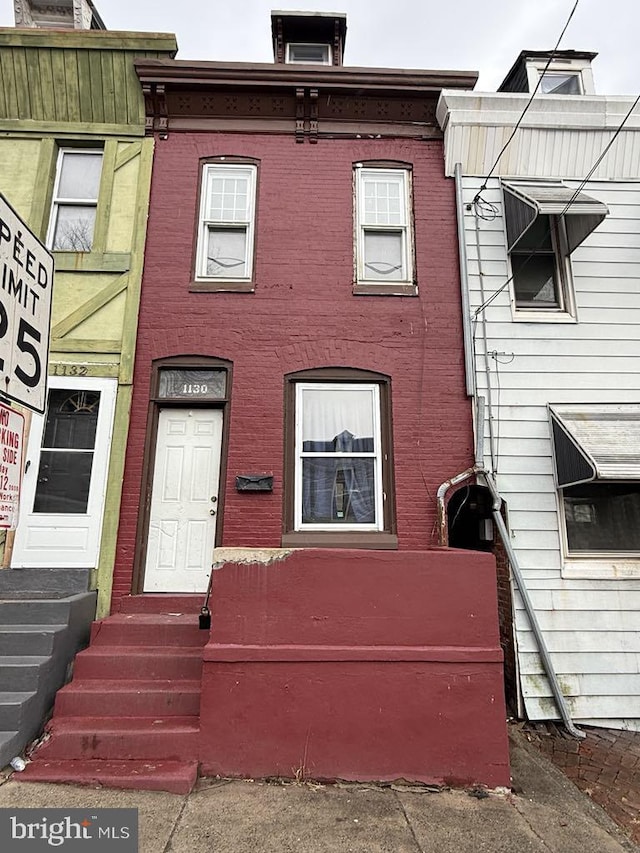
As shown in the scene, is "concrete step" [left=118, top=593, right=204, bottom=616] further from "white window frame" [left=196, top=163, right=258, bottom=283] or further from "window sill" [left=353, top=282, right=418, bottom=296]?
"window sill" [left=353, top=282, right=418, bottom=296]

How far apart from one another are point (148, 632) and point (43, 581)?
1.36m

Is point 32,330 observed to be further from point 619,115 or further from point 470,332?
point 619,115

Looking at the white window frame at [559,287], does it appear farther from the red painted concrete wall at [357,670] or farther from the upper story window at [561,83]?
the red painted concrete wall at [357,670]

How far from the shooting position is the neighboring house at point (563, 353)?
223 inches

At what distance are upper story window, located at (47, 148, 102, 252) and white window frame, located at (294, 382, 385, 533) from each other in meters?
3.57

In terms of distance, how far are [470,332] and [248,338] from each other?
9.35ft

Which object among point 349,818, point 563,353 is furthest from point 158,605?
point 563,353

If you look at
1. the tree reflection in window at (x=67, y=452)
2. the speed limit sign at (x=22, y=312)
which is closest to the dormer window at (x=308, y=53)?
the tree reflection in window at (x=67, y=452)

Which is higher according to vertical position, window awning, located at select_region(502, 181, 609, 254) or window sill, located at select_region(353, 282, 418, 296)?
window awning, located at select_region(502, 181, 609, 254)

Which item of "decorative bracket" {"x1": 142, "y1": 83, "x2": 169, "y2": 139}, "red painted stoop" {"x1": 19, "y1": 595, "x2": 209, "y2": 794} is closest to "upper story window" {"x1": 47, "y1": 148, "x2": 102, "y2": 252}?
"decorative bracket" {"x1": 142, "y1": 83, "x2": 169, "y2": 139}

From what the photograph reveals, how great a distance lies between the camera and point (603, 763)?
15.3ft

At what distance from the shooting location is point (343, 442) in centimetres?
640

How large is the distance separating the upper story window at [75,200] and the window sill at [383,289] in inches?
142

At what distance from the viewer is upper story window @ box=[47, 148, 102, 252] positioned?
685cm
